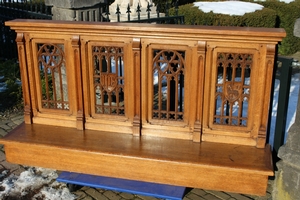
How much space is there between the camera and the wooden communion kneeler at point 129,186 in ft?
11.2

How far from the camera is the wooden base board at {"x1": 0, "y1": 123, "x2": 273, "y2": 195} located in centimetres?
316

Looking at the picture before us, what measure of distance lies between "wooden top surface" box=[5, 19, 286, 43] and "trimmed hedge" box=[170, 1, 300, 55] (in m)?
5.55

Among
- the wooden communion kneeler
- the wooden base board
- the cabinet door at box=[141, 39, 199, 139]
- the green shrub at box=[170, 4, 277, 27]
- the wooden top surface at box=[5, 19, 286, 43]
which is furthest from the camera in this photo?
the green shrub at box=[170, 4, 277, 27]

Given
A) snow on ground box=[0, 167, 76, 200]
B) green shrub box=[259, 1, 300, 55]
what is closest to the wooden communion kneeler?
snow on ground box=[0, 167, 76, 200]

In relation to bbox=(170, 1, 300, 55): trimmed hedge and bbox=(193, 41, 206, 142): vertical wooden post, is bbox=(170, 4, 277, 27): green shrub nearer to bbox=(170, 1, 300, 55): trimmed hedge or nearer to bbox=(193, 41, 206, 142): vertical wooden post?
bbox=(170, 1, 300, 55): trimmed hedge

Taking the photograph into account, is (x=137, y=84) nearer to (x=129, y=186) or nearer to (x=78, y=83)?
(x=78, y=83)

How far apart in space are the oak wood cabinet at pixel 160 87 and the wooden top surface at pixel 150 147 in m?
0.01

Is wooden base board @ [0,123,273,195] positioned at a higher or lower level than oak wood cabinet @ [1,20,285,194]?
lower

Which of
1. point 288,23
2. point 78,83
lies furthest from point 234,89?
point 288,23

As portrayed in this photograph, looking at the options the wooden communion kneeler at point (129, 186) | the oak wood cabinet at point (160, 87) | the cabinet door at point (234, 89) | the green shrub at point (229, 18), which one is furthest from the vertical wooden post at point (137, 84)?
the green shrub at point (229, 18)

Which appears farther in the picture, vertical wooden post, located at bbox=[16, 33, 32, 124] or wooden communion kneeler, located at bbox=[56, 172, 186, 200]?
vertical wooden post, located at bbox=[16, 33, 32, 124]

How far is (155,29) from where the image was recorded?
319cm

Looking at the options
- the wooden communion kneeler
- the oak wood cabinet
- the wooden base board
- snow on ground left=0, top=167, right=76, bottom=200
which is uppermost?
the oak wood cabinet

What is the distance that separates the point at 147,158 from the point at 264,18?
761 cm
